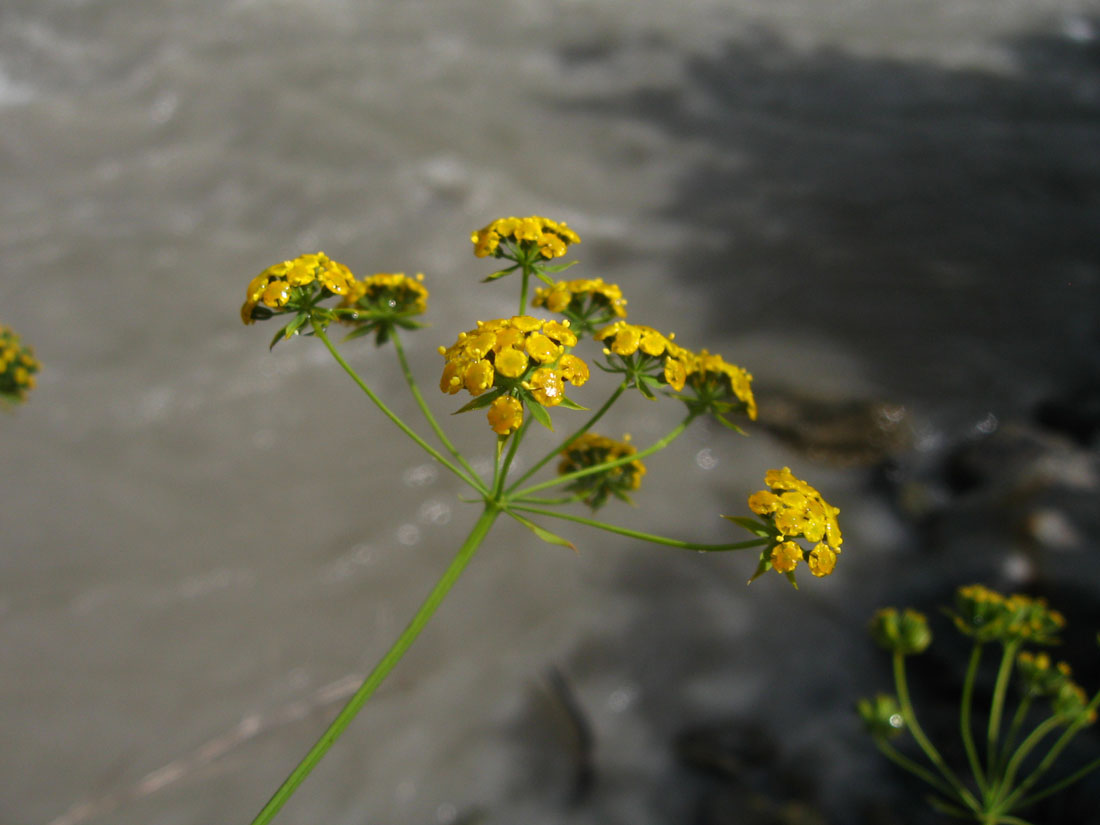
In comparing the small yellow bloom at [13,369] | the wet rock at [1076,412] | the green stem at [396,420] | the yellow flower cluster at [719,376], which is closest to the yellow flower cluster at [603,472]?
the yellow flower cluster at [719,376]

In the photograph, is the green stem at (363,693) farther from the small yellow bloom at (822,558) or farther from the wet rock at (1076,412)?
the wet rock at (1076,412)

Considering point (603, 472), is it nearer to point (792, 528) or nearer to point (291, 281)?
point (792, 528)

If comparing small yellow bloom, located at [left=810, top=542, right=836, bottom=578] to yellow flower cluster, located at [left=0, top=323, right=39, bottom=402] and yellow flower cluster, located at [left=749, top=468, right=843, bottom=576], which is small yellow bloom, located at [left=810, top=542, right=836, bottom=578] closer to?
yellow flower cluster, located at [left=749, top=468, right=843, bottom=576]

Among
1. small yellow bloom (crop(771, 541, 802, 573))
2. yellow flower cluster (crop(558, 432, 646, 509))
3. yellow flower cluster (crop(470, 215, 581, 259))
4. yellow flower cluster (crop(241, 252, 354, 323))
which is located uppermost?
yellow flower cluster (crop(470, 215, 581, 259))

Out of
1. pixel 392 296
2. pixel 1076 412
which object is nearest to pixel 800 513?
pixel 392 296

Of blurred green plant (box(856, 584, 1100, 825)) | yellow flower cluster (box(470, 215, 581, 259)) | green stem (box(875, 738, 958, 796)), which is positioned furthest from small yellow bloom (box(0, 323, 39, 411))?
green stem (box(875, 738, 958, 796))

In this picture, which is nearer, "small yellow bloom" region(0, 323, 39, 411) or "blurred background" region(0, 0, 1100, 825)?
"small yellow bloom" region(0, 323, 39, 411)

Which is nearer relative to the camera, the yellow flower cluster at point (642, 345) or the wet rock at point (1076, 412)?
the yellow flower cluster at point (642, 345)
